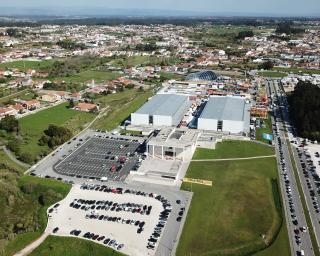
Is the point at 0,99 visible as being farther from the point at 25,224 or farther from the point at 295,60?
the point at 295,60

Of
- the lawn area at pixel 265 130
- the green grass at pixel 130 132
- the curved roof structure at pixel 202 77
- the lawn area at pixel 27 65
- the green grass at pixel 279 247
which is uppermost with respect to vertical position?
the curved roof structure at pixel 202 77

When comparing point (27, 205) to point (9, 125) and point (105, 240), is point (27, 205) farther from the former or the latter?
point (9, 125)

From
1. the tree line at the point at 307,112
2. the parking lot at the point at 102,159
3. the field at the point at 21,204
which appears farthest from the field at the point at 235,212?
the field at the point at 21,204

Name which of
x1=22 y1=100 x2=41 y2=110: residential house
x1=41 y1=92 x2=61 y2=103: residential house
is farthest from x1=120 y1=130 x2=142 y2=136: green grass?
x1=41 y1=92 x2=61 y2=103: residential house

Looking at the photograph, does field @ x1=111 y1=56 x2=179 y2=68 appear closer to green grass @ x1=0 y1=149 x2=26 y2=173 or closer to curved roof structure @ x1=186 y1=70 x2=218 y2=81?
curved roof structure @ x1=186 y1=70 x2=218 y2=81

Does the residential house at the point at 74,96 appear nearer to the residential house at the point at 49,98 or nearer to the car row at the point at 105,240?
the residential house at the point at 49,98

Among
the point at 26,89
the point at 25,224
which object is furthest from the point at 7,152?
the point at 26,89

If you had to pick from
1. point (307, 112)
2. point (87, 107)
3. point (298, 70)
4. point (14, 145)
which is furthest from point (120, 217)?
point (298, 70)
